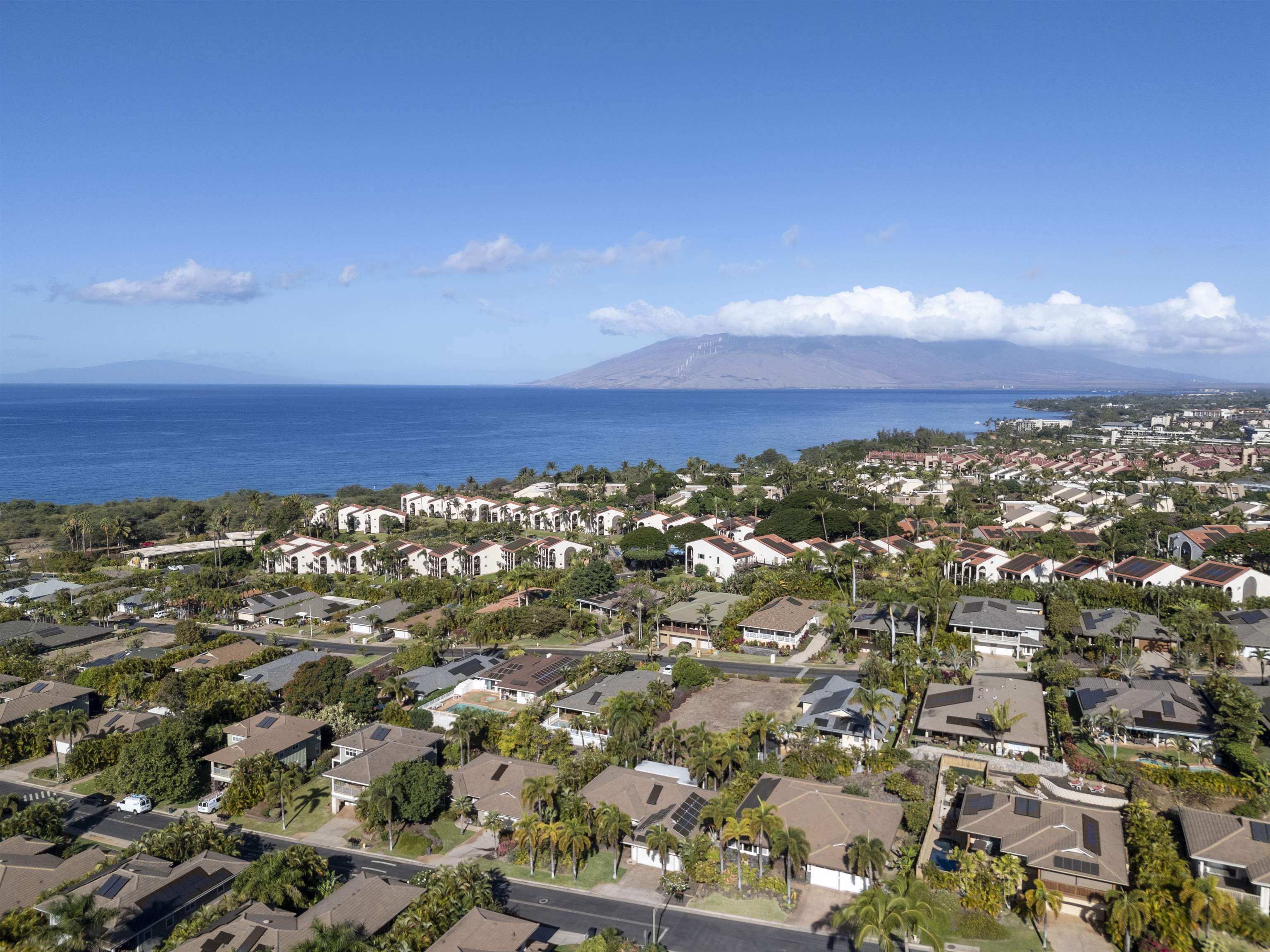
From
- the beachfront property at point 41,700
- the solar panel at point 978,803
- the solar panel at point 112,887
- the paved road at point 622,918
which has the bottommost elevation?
the paved road at point 622,918

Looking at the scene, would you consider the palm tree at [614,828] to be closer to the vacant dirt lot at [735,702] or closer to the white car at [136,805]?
the vacant dirt lot at [735,702]

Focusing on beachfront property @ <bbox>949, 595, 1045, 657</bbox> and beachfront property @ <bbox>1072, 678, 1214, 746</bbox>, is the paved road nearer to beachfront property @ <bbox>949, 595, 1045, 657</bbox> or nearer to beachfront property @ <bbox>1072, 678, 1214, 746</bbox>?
beachfront property @ <bbox>1072, 678, 1214, 746</bbox>

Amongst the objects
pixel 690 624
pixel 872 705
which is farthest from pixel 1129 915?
pixel 690 624

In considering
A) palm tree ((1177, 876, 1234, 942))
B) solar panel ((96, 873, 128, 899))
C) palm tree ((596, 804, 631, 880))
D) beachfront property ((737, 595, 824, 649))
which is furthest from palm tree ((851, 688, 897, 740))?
solar panel ((96, 873, 128, 899))

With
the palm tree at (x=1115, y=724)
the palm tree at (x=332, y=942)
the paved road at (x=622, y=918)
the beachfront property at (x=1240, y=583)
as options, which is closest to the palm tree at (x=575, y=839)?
the paved road at (x=622, y=918)

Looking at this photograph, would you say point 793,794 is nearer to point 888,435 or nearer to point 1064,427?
point 888,435

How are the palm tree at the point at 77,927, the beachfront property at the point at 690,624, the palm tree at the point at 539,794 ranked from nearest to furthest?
the palm tree at the point at 77,927 → the palm tree at the point at 539,794 → the beachfront property at the point at 690,624
